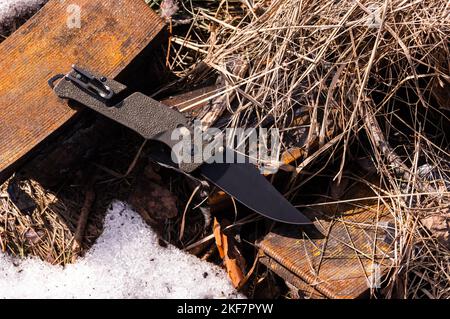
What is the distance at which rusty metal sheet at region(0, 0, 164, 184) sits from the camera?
2.14 metres

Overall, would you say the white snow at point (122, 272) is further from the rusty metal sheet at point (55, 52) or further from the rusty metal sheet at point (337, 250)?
the rusty metal sheet at point (55, 52)

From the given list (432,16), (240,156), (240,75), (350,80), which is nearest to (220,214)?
(240,156)

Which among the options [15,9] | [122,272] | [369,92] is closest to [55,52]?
[15,9]

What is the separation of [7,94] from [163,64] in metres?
0.58

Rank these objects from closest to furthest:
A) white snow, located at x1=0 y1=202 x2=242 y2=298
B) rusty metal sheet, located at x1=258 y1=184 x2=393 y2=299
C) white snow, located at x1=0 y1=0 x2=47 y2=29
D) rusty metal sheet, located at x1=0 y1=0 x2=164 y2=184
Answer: rusty metal sheet, located at x1=258 y1=184 x2=393 y2=299 → rusty metal sheet, located at x1=0 y1=0 x2=164 y2=184 → white snow, located at x1=0 y1=202 x2=242 y2=298 → white snow, located at x1=0 y1=0 x2=47 y2=29

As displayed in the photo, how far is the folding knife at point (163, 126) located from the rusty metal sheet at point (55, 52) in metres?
0.08

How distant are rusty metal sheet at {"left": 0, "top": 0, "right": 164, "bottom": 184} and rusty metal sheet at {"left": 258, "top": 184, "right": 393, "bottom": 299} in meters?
0.81

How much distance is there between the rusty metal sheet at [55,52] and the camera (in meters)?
2.14

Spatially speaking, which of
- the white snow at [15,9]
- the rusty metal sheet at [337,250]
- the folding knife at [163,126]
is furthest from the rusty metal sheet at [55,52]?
the rusty metal sheet at [337,250]

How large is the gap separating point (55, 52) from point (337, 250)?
1.18 meters

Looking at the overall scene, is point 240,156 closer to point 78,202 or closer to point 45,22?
point 78,202

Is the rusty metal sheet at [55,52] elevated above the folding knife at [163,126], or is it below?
above

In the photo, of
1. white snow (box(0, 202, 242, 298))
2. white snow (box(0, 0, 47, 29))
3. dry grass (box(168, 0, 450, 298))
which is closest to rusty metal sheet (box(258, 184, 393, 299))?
dry grass (box(168, 0, 450, 298))

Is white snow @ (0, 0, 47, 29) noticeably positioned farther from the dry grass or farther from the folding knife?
the dry grass
